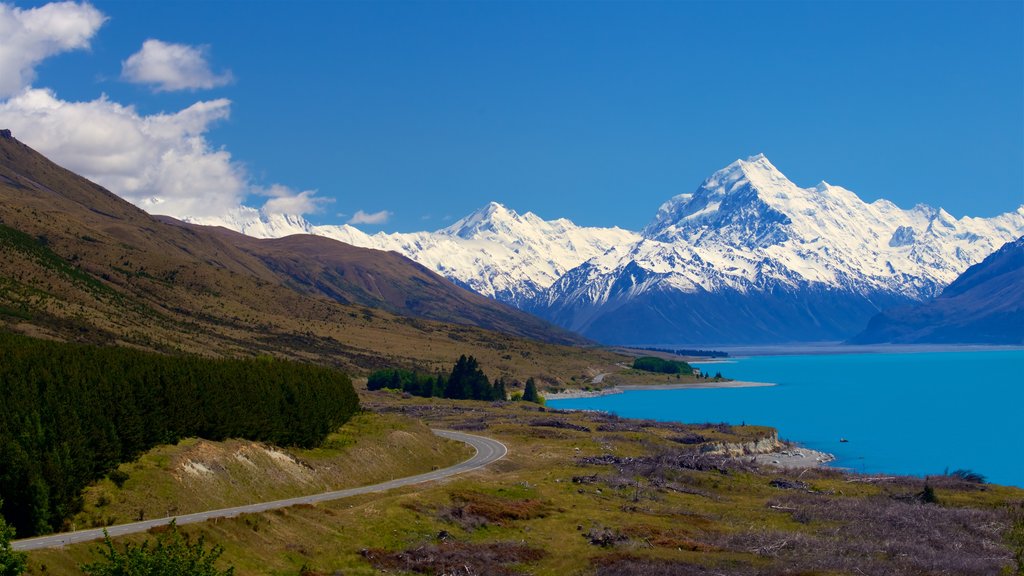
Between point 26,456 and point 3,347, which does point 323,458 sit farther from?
point 26,456

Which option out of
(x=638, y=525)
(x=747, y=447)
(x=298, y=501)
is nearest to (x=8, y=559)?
(x=298, y=501)

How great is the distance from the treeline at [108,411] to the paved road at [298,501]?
3.16 m

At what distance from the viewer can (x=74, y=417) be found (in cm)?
5706

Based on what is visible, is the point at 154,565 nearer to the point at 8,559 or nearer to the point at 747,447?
the point at 8,559

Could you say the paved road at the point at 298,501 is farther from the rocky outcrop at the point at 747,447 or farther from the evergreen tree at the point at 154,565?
the rocky outcrop at the point at 747,447

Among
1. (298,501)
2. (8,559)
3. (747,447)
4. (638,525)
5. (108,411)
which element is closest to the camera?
(8,559)

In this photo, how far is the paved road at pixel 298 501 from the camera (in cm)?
4744

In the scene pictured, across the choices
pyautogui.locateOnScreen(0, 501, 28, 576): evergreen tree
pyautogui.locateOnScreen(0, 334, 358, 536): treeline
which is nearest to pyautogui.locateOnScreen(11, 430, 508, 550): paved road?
pyautogui.locateOnScreen(0, 334, 358, 536): treeline

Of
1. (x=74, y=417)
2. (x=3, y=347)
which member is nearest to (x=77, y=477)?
(x=74, y=417)

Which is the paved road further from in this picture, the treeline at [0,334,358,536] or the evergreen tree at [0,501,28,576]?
the evergreen tree at [0,501,28,576]

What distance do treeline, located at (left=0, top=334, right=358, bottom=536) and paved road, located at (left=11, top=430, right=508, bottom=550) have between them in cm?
316

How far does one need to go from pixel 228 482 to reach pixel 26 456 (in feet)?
59.5

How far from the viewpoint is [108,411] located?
62219 mm

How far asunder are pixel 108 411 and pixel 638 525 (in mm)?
34101
